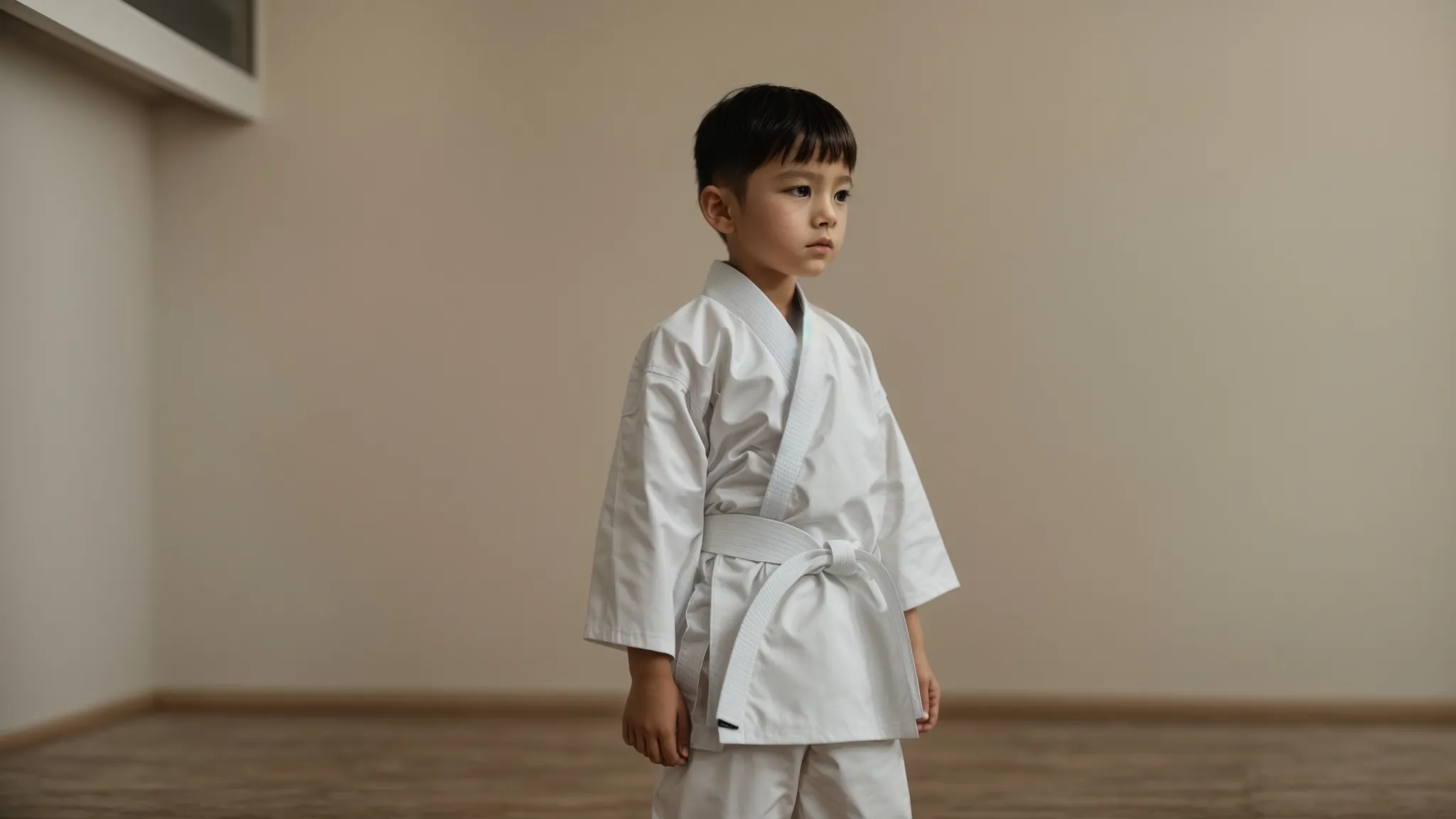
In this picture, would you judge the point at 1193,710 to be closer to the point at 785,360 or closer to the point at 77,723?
the point at 785,360

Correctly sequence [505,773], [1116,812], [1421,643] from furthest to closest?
[1421,643] → [505,773] → [1116,812]

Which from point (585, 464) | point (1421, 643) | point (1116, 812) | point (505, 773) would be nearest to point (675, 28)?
point (585, 464)

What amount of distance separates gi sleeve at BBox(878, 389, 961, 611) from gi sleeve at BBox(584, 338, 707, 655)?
0.26 meters

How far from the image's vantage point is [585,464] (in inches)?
131

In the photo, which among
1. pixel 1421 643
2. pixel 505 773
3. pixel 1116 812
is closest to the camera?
Answer: pixel 1116 812

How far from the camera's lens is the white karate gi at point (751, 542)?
51.4 inches

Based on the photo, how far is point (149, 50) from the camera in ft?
9.62

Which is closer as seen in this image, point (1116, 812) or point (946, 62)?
point (1116, 812)

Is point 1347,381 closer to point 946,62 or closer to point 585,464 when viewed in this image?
point 946,62

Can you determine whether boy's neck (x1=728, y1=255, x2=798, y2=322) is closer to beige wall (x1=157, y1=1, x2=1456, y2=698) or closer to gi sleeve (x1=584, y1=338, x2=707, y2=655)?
gi sleeve (x1=584, y1=338, x2=707, y2=655)

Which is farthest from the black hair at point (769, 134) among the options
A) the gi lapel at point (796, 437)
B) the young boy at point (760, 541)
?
the gi lapel at point (796, 437)

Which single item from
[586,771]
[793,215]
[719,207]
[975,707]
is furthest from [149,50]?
[975,707]

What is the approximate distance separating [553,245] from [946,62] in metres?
1.16

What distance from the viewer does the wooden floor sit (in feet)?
7.86
